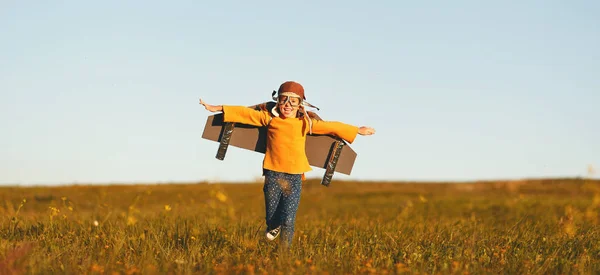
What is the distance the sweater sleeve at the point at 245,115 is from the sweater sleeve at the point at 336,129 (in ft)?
2.05

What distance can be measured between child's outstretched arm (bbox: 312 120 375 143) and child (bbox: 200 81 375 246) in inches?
6.1

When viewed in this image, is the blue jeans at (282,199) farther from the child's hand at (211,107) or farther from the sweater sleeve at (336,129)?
the child's hand at (211,107)

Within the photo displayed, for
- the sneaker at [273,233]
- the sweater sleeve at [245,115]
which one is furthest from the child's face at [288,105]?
the sneaker at [273,233]

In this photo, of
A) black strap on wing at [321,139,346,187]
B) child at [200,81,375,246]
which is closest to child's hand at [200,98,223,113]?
child at [200,81,375,246]

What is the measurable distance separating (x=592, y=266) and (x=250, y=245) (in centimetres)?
339

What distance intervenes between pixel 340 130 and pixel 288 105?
2.56 feet

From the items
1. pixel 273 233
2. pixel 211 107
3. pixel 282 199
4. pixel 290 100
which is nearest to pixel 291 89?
pixel 290 100

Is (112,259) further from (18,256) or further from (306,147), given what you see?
(306,147)

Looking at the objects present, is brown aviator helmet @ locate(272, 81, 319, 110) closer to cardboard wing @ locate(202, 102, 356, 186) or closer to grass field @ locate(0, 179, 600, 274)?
cardboard wing @ locate(202, 102, 356, 186)

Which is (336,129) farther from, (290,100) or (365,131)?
(290,100)

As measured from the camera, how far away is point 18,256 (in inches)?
190

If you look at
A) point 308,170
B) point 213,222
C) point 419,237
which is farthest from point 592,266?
point 213,222

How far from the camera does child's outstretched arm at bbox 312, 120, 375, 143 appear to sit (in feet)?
23.8

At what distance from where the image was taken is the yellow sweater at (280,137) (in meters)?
6.96
